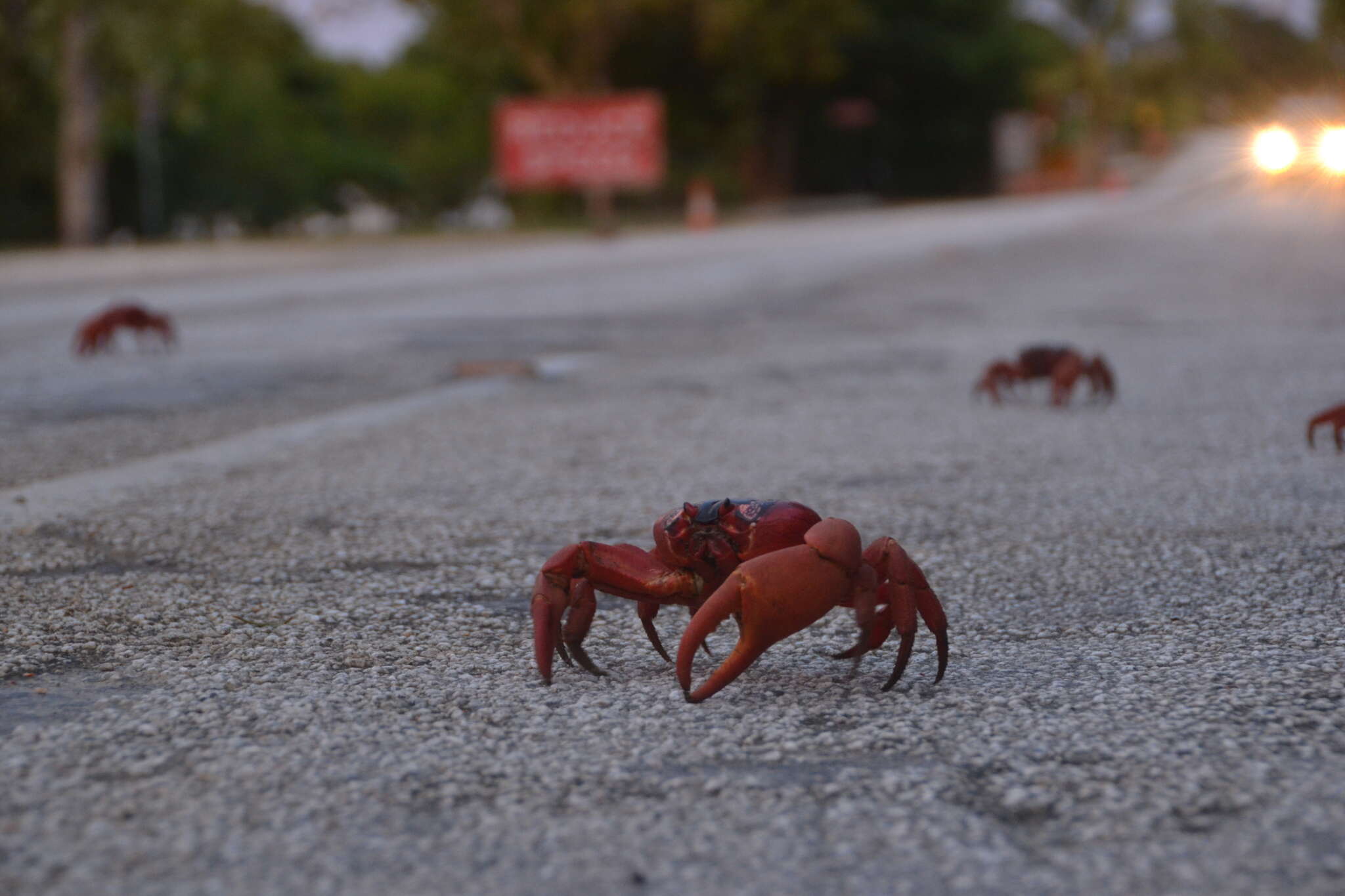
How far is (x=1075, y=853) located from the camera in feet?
6.56

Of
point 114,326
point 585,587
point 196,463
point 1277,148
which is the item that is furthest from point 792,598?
point 1277,148

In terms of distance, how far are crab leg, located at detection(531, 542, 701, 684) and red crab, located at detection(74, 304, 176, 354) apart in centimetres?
753

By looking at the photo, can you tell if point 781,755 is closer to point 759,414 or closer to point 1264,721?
point 1264,721

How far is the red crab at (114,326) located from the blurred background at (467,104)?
1930cm

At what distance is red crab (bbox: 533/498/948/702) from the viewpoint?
252 centimetres

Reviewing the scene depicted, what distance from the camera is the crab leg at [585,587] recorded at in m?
2.73

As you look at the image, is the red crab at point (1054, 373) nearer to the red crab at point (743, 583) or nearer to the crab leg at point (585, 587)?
the red crab at point (743, 583)

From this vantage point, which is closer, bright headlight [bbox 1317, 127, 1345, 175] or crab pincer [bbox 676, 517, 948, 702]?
crab pincer [bbox 676, 517, 948, 702]

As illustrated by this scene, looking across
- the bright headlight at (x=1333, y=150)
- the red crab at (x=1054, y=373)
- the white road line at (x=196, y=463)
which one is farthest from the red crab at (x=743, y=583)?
the bright headlight at (x=1333, y=150)

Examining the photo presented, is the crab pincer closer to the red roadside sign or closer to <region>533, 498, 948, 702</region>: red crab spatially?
<region>533, 498, 948, 702</region>: red crab

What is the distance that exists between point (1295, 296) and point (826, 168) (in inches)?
1765

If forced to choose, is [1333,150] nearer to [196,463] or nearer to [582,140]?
[582,140]

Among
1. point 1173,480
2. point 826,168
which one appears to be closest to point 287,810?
point 1173,480

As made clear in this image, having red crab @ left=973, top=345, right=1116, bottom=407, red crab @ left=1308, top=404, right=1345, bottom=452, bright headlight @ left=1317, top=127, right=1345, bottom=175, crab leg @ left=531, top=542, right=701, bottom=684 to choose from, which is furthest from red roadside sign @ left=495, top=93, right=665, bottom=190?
crab leg @ left=531, top=542, right=701, bottom=684
